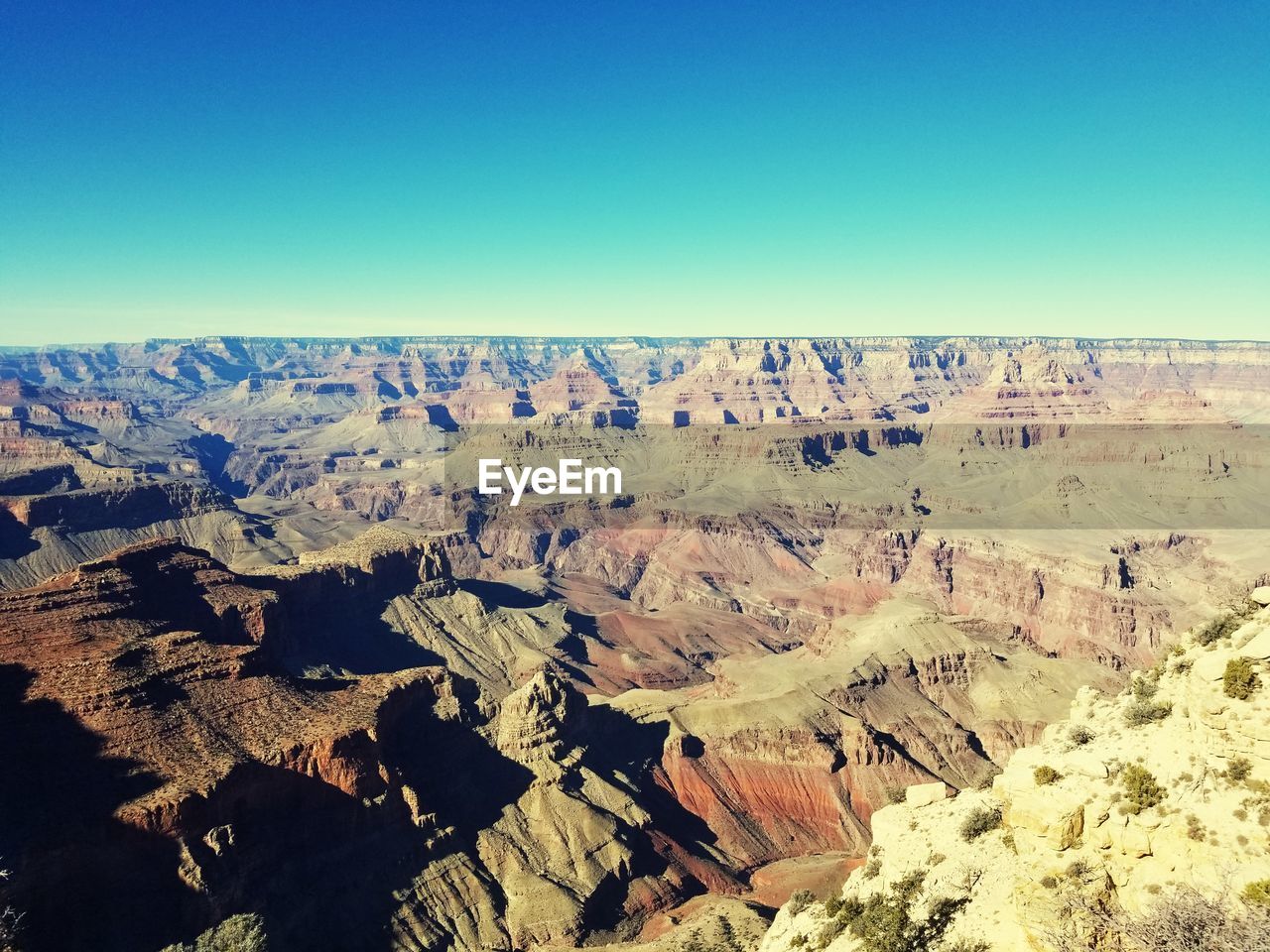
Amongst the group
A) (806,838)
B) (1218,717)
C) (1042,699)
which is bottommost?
(806,838)

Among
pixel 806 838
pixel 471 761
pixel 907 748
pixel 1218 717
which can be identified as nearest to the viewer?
pixel 1218 717

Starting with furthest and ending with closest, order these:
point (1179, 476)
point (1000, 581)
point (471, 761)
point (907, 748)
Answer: point (1179, 476) < point (1000, 581) < point (907, 748) < point (471, 761)

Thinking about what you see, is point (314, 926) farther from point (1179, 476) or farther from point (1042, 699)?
point (1179, 476)

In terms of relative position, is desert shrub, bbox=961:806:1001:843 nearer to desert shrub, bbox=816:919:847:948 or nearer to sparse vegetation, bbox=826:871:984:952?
sparse vegetation, bbox=826:871:984:952

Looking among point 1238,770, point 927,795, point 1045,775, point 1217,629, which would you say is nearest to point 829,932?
point 927,795

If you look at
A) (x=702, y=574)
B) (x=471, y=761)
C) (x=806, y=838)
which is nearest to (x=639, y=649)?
(x=702, y=574)

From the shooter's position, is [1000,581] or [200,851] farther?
[1000,581]

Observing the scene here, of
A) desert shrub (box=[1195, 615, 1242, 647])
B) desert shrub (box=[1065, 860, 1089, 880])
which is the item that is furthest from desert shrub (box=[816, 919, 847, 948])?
desert shrub (box=[1195, 615, 1242, 647])

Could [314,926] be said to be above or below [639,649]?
above
